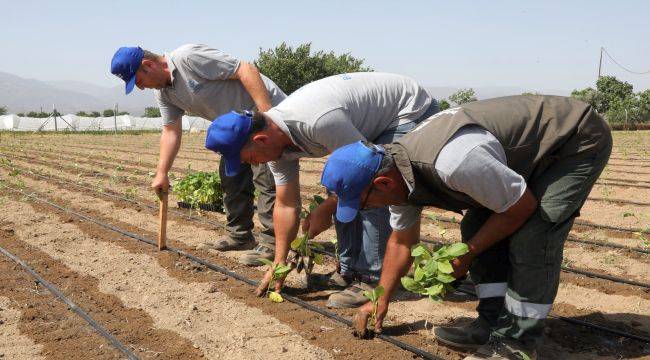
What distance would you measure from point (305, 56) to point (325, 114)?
37179 mm

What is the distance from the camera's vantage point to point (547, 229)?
2.30 metres

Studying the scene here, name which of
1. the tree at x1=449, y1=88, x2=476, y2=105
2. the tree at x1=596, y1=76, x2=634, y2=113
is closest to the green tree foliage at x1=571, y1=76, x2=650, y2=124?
the tree at x1=596, y1=76, x2=634, y2=113

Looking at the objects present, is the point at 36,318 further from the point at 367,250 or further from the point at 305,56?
the point at 305,56

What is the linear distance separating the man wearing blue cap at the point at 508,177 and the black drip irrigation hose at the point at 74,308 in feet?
4.32

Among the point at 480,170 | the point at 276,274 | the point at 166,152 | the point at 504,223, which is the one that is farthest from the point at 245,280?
the point at 480,170

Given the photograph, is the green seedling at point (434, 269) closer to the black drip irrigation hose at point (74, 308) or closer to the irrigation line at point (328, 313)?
the irrigation line at point (328, 313)

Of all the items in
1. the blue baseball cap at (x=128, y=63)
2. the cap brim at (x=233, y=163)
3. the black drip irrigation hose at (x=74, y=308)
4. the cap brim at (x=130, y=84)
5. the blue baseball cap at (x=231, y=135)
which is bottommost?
the black drip irrigation hose at (x=74, y=308)

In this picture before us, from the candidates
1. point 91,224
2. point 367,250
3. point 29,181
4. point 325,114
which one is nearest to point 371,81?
point 325,114

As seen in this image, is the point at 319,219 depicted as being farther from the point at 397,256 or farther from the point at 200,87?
the point at 200,87

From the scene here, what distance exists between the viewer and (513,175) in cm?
212

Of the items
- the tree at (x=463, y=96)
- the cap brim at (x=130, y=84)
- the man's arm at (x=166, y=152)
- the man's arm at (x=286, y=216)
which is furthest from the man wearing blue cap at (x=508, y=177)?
the tree at (x=463, y=96)

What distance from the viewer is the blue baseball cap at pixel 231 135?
8.84ft

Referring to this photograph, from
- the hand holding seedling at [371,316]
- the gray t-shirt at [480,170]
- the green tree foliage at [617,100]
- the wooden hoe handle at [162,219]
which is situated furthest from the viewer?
the green tree foliage at [617,100]

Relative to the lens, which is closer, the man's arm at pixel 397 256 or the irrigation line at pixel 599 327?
the man's arm at pixel 397 256
